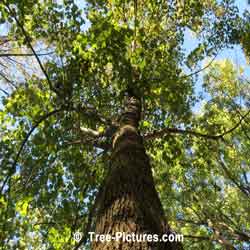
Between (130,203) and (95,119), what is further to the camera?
(95,119)

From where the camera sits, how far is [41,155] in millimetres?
4980

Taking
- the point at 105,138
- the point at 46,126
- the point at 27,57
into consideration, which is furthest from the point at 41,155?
the point at 27,57

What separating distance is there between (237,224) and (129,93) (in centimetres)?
863

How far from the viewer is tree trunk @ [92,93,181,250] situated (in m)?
2.27

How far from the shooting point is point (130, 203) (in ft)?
8.42

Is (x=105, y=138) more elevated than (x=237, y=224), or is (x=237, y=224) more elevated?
(x=237, y=224)

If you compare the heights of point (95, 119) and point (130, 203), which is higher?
point (95, 119)

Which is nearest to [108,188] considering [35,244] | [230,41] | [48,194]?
[48,194]

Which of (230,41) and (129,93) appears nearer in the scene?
(129,93)

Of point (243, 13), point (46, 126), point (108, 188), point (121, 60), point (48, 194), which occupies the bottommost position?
point (108, 188)

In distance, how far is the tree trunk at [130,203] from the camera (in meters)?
2.27

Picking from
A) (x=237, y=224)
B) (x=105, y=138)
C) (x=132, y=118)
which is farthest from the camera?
(x=237, y=224)

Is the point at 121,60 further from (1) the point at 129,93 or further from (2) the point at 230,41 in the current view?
(2) the point at 230,41

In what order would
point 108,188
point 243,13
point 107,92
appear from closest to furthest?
point 108,188
point 107,92
point 243,13
